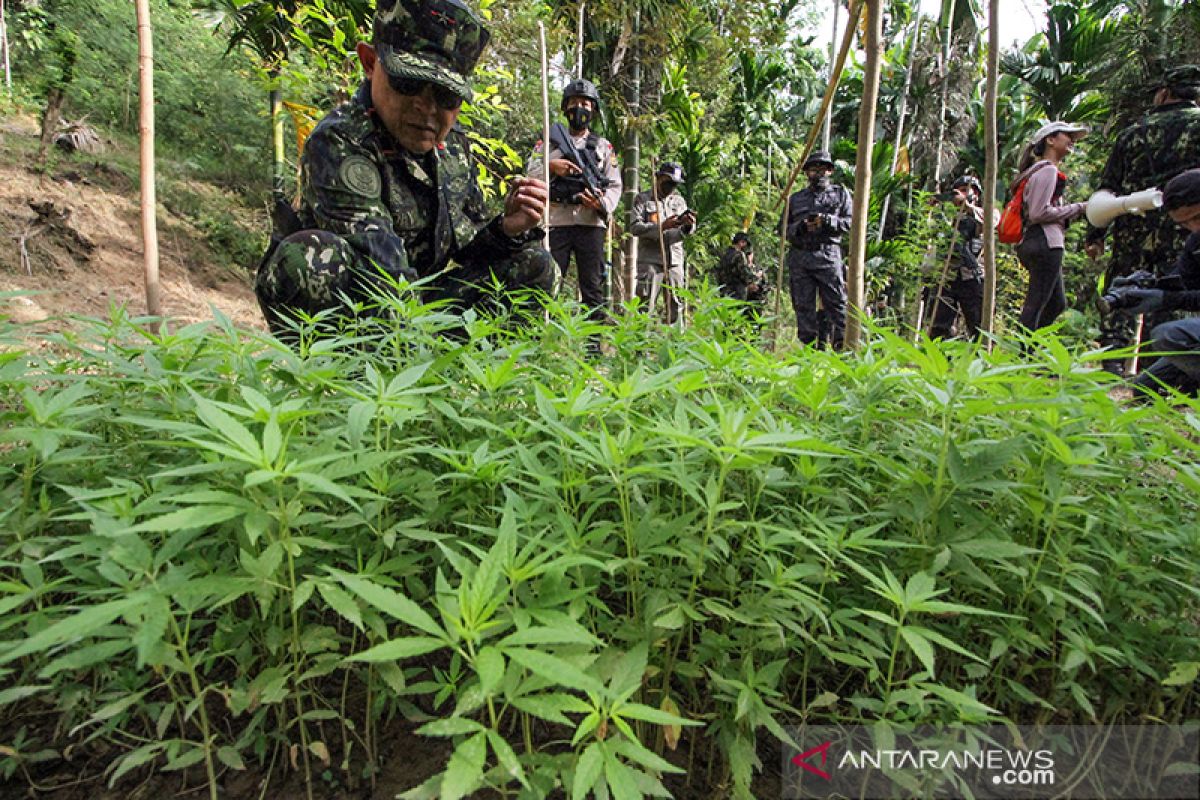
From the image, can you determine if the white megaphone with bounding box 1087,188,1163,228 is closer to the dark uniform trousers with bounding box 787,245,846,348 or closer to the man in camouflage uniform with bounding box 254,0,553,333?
the dark uniform trousers with bounding box 787,245,846,348

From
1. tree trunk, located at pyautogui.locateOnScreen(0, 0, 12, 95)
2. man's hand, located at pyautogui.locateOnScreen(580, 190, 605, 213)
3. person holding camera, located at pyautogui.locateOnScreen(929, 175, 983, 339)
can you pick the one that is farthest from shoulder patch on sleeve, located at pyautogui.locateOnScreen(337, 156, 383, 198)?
tree trunk, located at pyautogui.locateOnScreen(0, 0, 12, 95)

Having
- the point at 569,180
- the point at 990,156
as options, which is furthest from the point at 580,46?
the point at 990,156

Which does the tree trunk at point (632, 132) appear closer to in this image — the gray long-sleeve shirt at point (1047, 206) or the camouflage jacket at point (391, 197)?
the gray long-sleeve shirt at point (1047, 206)

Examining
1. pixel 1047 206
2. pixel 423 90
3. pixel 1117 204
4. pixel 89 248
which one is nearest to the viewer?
pixel 423 90

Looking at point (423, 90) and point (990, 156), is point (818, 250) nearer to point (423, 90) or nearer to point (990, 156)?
point (990, 156)

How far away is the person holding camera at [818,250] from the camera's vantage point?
5363 millimetres

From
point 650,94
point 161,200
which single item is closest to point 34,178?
point 161,200

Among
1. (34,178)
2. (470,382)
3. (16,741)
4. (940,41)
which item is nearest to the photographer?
(16,741)

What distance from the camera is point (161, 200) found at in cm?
869

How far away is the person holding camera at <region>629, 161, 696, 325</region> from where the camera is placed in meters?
5.64

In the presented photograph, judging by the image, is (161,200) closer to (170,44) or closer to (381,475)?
(170,44)

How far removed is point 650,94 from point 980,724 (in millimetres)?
6714

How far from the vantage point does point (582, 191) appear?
4.08m

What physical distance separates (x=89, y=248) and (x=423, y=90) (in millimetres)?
6495
